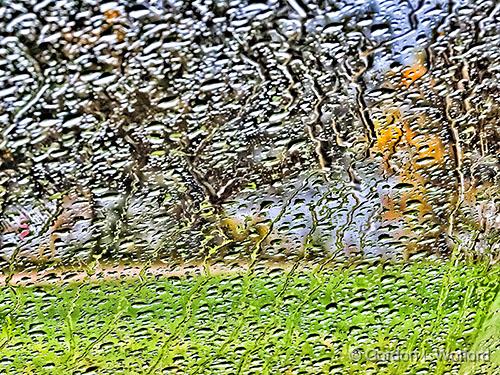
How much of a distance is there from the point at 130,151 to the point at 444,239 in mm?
629

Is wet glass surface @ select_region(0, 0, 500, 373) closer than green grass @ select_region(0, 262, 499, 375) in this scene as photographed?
Yes

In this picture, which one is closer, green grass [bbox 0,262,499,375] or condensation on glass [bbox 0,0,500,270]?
condensation on glass [bbox 0,0,500,270]

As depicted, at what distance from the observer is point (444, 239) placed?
44.8 inches

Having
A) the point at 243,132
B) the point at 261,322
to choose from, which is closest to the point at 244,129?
the point at 243,132

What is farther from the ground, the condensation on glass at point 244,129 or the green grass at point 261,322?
the condensation on glass at point 244,129

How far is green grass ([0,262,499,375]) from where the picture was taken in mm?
1002

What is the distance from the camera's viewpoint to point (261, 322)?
108 cm

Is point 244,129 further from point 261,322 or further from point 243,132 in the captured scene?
point 261,322

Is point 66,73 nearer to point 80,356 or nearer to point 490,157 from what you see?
point 80,356

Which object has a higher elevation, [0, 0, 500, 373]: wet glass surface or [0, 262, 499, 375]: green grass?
[0, 0, 500, 373]: wet glass surface

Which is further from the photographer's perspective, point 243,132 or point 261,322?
point 261,322

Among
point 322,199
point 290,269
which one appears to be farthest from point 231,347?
point 322,199

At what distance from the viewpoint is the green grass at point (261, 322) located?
3.29ft

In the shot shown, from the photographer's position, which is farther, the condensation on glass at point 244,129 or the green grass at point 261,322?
the green grass at point 261,322
